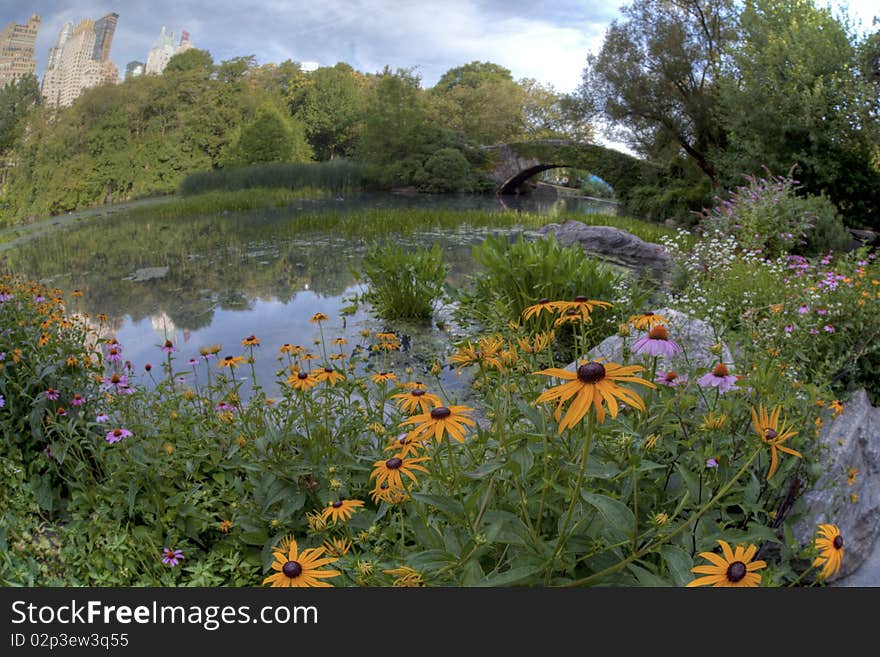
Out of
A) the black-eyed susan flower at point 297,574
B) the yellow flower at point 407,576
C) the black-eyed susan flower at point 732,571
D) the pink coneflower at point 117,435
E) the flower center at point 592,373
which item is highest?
the flower center at point 592,373

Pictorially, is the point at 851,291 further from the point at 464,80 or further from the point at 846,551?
the point at 464,80

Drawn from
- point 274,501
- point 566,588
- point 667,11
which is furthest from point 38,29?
point 667,11

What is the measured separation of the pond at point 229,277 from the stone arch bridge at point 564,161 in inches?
354

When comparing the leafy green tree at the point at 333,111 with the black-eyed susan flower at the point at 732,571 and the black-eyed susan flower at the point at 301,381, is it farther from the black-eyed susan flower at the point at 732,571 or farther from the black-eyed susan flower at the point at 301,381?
the black-eyed susan flower at the point at 732,571

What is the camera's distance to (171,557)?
1.62 metres

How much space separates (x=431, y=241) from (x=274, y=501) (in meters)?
6.98

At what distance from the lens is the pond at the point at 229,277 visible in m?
4.23

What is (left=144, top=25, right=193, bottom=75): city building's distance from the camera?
912 cm

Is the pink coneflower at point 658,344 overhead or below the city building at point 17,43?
below

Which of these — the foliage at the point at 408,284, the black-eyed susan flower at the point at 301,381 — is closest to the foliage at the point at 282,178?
the foliage at the point at 408,284

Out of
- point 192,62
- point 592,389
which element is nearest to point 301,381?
point 592,389

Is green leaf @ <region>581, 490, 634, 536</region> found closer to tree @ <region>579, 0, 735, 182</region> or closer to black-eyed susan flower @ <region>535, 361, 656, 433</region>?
black-eyed susan flower @ <region>535, 361, 656, 433</region>

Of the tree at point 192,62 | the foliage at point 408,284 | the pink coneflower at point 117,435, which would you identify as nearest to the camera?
the pink coneflower at point 117,435

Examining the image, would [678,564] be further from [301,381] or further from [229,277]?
[229,277]
